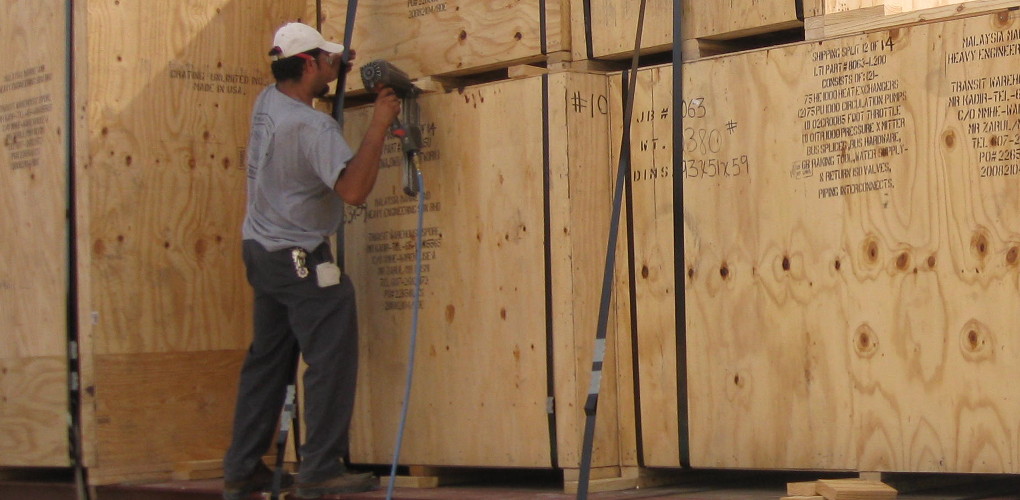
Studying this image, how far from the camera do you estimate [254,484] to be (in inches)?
223

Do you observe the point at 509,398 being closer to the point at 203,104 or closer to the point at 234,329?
the point at 234,329

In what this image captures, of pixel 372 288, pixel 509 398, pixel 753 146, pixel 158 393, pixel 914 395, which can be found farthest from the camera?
pixel 158 393

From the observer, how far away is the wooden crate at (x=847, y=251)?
173 inches

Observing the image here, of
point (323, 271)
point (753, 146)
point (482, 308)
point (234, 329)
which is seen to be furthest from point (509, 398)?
point (234, 329)

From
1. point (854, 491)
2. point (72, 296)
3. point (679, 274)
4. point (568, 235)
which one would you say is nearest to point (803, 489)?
point (854, 491)

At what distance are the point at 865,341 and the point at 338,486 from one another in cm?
204

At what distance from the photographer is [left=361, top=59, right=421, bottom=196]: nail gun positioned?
5461mm

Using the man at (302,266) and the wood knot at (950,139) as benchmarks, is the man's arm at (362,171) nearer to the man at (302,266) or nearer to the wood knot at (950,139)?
the man at (302,266)

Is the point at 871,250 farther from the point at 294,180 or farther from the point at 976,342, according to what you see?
the point at 294,180

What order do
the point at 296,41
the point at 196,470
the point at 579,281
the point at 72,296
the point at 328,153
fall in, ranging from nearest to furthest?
the point at 579,281
the point at 328,153
the point at 296,41
the point at 72,296
the point at 196,470

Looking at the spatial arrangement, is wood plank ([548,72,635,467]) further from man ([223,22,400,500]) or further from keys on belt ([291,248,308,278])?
keys on belt ([291,248,308,278])

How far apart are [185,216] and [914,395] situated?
3.45 m

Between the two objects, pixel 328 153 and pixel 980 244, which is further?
pixel 328 153

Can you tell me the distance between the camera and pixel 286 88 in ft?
18.6
